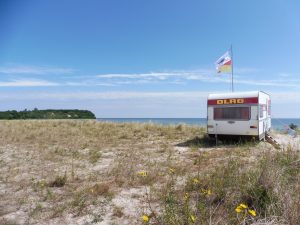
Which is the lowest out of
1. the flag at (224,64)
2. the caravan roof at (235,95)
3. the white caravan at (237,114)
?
the white caravan at (237,114)

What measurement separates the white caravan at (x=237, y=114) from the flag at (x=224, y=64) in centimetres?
451

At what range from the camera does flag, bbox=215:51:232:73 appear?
60.8 feet

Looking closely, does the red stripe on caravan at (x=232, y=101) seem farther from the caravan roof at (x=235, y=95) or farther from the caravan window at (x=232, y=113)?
the caravan window at (x=232, y=113)

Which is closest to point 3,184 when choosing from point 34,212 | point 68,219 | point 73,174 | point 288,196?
point 73,174

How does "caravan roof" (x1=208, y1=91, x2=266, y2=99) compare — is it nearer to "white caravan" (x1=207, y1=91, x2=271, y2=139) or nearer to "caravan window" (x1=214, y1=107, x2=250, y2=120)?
"white caravan" (x1=207, y1=91, x2=271, y2=139)

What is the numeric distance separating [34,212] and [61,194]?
1022mm

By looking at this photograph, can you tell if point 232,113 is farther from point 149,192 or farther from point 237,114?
point 149,192

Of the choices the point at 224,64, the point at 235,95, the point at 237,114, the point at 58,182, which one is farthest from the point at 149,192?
the point at 224,64

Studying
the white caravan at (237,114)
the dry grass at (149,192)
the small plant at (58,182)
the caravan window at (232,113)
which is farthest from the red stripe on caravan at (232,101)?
the small plant at (58,182)

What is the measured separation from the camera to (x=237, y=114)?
44.8 ft

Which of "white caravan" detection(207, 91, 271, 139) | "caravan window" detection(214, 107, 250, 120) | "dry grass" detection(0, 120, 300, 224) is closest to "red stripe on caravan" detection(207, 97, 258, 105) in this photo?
"white caravan" detection(207, 91, 271, 139)

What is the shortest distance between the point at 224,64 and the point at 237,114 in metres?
6.07

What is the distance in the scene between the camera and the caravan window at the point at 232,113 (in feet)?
43.9

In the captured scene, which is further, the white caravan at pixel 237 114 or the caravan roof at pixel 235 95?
the caravan roof at pixel 235 95
